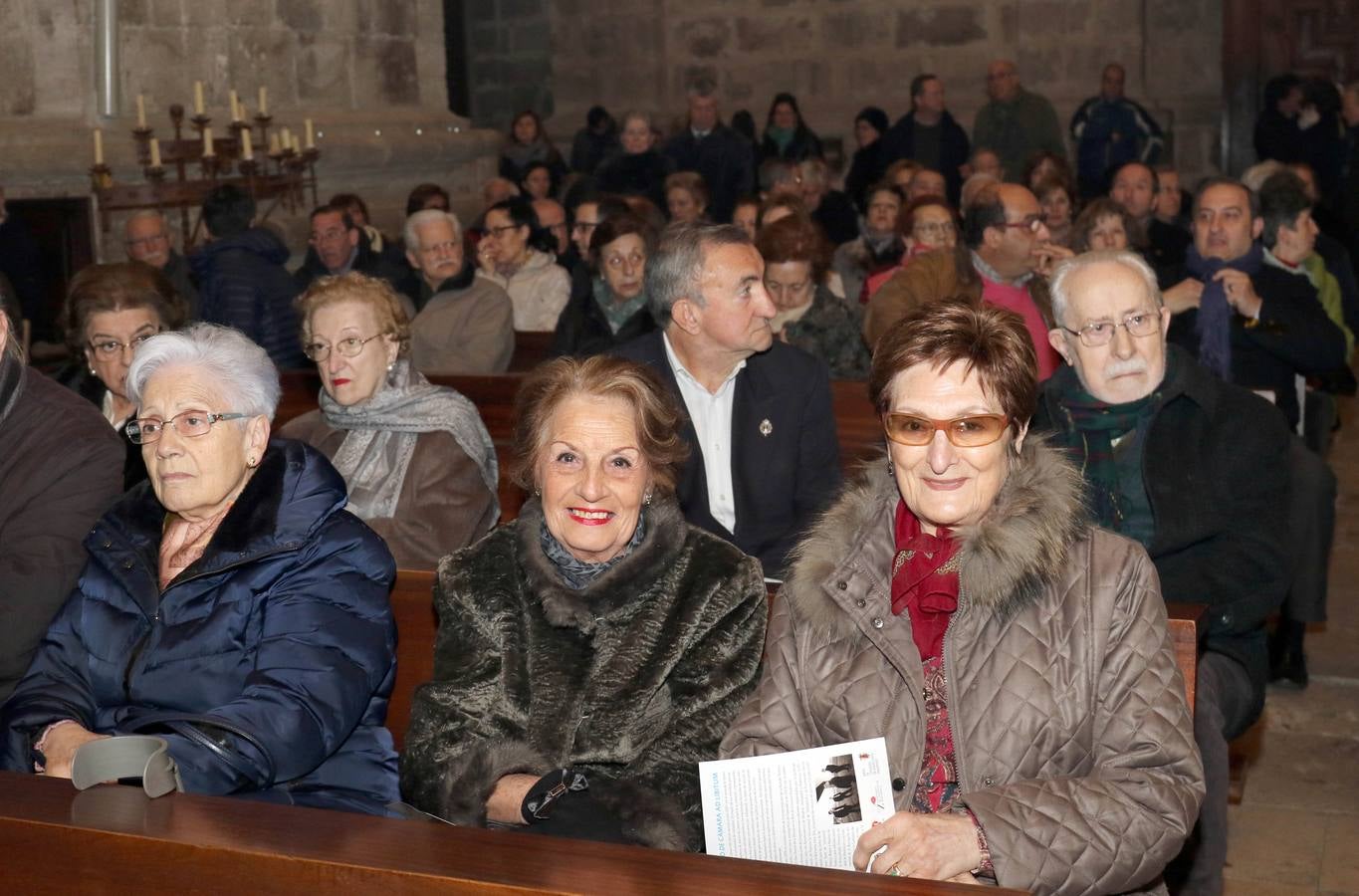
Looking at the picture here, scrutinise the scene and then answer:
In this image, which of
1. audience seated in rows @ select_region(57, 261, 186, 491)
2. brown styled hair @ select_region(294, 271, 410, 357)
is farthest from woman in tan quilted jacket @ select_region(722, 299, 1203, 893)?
audience seated in rows @ select_region(57, 261, 186, 491)

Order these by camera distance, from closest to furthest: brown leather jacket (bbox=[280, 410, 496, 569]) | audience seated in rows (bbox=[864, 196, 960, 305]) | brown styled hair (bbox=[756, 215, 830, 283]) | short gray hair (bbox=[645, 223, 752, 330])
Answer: brown leather jacket (bbox=[280, 410, 496, 569]) < short gray hair (bbox=[645, 223, 752, 330]) < brown styled hair (bbox=[756, 215, 830, 283]) < audience seated in rows (bbox=[864, 196, 960, 305])

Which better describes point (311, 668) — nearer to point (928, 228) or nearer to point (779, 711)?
point (779, 711)

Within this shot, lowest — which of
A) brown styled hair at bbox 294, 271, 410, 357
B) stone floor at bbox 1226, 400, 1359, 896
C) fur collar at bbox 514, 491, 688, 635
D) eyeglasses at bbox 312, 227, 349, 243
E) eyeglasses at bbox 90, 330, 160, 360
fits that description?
stone floor at bbox 1226, 400, 1359, 896

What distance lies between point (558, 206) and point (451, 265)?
2.79 m

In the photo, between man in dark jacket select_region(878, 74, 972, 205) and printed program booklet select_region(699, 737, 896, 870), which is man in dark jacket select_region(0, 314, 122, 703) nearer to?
printed program booklet select_region(699, 737, 896, 870)

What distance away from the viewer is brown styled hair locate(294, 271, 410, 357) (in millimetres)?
4238

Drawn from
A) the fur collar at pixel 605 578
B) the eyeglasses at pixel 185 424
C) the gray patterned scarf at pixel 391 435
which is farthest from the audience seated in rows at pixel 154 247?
the fur collar at pixel 605 578

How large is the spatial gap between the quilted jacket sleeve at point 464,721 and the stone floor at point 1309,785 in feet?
6.34

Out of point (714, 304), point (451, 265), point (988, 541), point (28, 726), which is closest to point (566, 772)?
point (988, 541)

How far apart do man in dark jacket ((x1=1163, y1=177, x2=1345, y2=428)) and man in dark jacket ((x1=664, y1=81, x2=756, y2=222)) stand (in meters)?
6.67

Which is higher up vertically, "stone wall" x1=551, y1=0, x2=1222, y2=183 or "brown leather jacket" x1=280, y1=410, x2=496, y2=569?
"stone wall" x1=551, y1=0, x2=1222, y2=183

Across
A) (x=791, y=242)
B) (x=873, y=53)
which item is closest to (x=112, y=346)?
(x=791, y=242)

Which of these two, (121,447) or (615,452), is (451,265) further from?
(615,452)

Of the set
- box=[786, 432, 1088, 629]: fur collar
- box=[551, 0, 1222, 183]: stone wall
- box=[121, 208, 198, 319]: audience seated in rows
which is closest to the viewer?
box=[786, 432, 1088, 629]: fur collar
